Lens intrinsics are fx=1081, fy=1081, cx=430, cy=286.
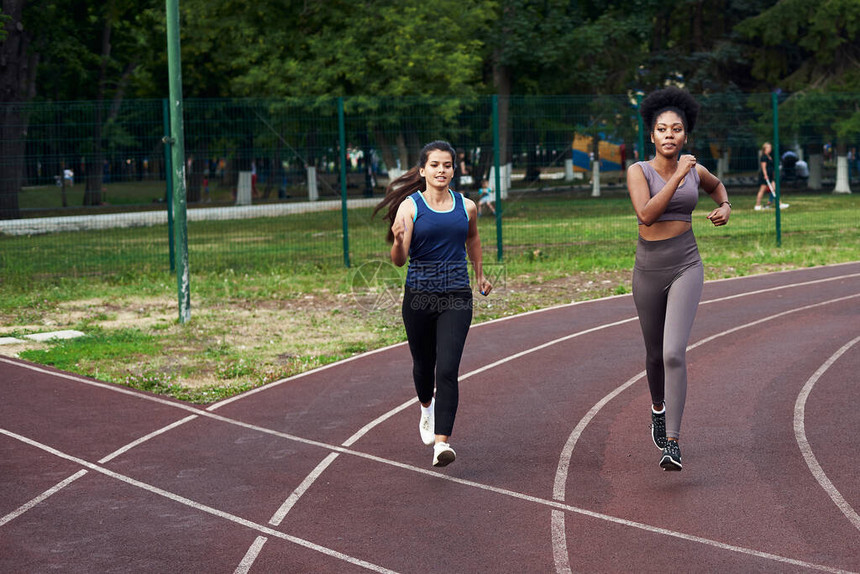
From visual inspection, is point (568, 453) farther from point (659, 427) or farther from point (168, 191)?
point (168, 191)

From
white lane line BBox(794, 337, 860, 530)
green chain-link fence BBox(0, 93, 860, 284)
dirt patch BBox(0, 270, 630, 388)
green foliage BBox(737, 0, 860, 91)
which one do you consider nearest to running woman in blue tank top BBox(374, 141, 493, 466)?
white lane line BBox(794, 337, 860, 530)

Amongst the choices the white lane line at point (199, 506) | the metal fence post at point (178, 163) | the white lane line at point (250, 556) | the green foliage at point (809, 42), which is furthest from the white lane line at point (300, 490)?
the green foliage at point (809, 42)

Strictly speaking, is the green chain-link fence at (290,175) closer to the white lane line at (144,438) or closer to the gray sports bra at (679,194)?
the white lane line at (144,438)

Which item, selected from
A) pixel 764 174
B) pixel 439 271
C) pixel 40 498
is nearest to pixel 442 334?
pixel 439 271

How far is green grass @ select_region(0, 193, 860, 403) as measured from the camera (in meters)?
10.7

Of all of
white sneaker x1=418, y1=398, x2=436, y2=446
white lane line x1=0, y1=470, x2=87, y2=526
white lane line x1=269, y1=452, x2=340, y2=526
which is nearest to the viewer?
white lane line x1=269, y1=452, x2=340, y2=526

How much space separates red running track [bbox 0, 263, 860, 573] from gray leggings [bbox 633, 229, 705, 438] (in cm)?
54

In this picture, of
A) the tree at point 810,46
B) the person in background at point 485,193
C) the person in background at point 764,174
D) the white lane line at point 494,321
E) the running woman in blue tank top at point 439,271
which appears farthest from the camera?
the tree at point 810,46

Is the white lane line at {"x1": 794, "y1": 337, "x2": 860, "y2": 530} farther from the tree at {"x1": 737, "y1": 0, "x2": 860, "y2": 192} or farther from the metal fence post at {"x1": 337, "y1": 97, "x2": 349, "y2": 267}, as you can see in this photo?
the tree at {"x1": 737, "y1": 0, "x2": 860, "y2": 192}

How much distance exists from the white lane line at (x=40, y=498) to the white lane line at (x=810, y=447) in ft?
14.7

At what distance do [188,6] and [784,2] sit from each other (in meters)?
19.0

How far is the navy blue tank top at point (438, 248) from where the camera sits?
669 cm

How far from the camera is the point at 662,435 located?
6680 mm

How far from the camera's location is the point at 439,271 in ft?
22.0
